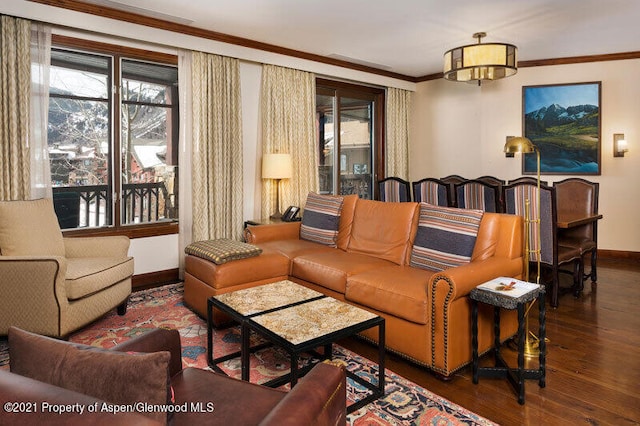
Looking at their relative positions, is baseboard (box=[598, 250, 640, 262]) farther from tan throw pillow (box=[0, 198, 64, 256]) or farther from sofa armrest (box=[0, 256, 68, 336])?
tan throw pillow (box=[0, 198, 64, 256])

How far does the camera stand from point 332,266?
10.5 ft

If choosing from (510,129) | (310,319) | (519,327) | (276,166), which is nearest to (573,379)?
(519,327)

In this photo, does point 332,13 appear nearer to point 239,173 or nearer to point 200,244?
point 239,173

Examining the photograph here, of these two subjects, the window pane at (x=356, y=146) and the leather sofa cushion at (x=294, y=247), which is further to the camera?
the window pane at (x=356, y=146)

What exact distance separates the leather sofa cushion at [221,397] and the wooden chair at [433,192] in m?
3.77

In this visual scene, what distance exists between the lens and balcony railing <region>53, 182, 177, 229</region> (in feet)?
13.2

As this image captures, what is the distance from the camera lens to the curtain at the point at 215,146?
451 cm

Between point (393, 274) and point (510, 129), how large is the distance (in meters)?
4.43

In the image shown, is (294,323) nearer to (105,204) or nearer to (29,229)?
(29,229)

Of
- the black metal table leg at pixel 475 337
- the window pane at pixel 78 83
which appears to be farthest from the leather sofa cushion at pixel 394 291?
the window pane at pixel 78 83

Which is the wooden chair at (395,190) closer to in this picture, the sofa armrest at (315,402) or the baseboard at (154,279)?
the baseboard at (154,279)

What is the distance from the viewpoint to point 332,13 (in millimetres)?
4039

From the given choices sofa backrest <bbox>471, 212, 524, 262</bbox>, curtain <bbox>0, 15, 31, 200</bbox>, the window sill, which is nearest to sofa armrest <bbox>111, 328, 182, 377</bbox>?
sofa backrest <bbox>471, 212, 524, 262</bbox>

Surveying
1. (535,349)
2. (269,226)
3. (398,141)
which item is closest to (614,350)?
(535,349)
